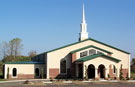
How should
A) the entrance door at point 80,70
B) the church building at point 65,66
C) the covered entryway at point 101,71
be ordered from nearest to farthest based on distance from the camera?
the covered entryway at point 101,71, the church building at point 65,66, the entrance door at point 80,70

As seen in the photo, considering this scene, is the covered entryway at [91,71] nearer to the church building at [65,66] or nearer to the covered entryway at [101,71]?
the church building at [65,66]

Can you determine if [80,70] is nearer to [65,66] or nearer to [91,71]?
[91,71]

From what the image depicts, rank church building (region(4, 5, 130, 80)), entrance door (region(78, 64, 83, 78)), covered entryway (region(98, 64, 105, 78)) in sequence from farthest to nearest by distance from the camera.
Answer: entrance door (region(78, 64, 83, 78)) < church building (region(4, 5, 130, 80)) < covered entryway (region(98, 64, 105, 78))

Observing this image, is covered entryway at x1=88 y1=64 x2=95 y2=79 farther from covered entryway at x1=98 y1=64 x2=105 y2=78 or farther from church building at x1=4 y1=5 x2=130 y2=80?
covered entryway at x1=98 y1=64 x2=105 y2=78

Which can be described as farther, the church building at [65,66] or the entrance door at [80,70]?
the entrance door at [80,70]

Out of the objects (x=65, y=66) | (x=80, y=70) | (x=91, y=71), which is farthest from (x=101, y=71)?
(x=65, y=66)

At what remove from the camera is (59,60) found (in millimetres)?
48531

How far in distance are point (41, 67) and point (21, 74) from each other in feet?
12.9

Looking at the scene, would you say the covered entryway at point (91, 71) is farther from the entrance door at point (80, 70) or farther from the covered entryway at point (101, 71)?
the entrance door at point (80, 70)

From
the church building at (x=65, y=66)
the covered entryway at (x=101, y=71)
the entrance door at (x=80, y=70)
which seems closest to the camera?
the covered entryway at (x=101, y=71)

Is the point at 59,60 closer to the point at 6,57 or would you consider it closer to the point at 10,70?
the point at 10,70

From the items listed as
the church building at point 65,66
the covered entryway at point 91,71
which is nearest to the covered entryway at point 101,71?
the church building at point 65,66

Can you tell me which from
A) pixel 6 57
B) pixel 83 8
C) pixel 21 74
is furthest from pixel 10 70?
pixel 6 57

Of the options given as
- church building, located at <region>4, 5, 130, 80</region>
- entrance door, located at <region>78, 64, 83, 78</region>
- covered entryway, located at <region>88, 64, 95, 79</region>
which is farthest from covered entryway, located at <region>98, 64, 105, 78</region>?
entrance door, located at <region>78, 64, 83, 78</region>
